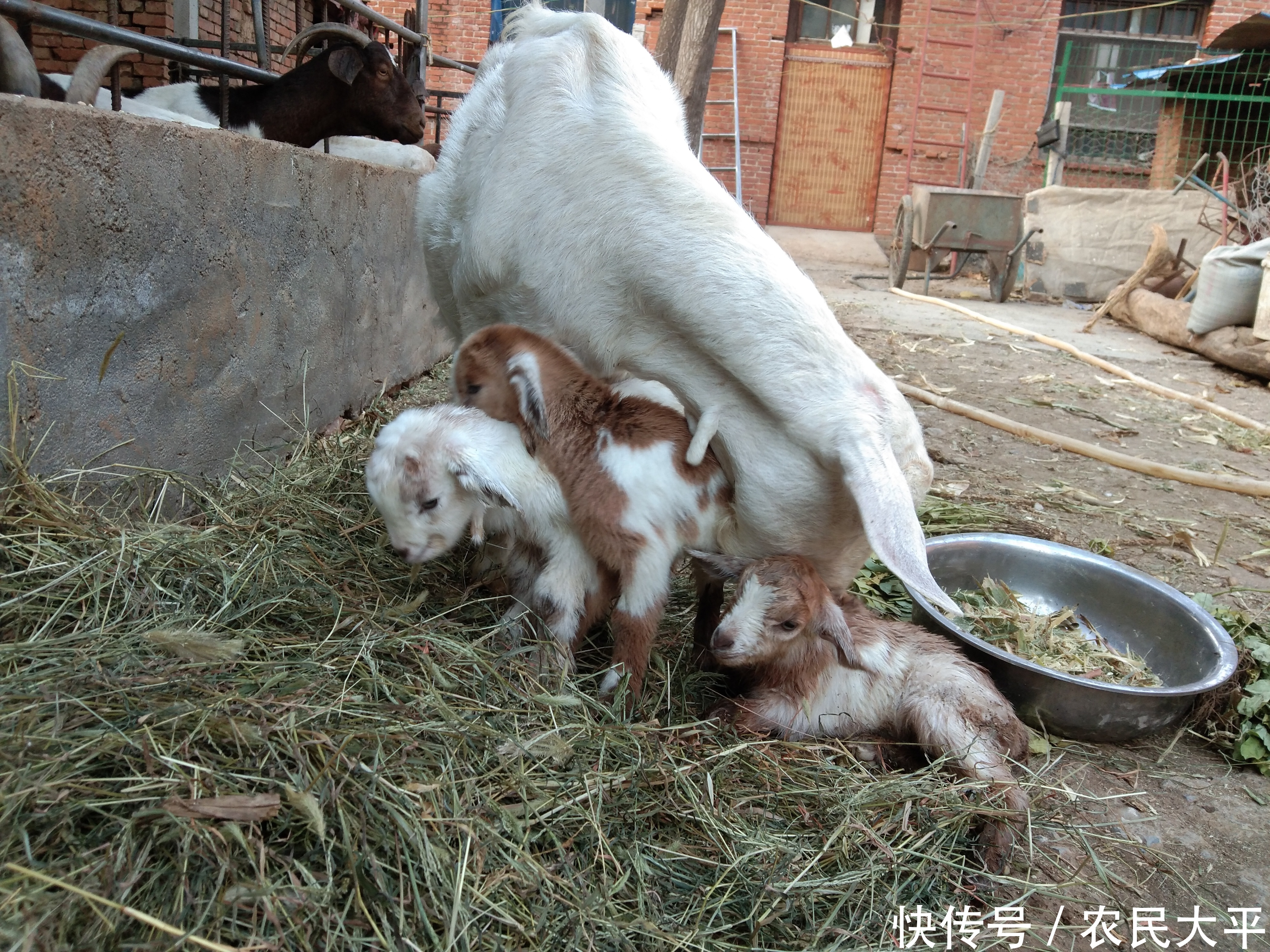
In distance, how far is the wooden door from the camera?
18578 millimetres

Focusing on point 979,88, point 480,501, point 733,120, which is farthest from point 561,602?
point 979,88

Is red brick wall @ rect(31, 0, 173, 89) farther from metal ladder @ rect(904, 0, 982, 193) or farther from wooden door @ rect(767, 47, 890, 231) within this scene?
metal ladder @ rect(904, 0, 982, 193)

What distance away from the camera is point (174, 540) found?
2.80 meters

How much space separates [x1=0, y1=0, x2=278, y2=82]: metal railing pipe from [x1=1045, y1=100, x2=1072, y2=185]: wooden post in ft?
52.4

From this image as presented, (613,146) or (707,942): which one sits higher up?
(613,146)

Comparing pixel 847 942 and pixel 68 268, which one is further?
pixel 68 268

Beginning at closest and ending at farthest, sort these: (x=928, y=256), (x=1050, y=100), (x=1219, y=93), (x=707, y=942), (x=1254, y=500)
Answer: (x=707, y=942) < (x=1254, y=500) < (x=928, y=256) < (x=1219, y=93) < (x=1050, y=100)

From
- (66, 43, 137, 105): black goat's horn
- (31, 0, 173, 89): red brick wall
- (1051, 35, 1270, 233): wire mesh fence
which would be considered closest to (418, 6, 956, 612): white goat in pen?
(66, 43, 137, 105): black goat's horn

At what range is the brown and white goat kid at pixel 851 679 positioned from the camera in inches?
101

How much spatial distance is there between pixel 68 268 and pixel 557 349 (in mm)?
1415

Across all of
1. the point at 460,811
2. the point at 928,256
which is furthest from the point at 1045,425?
the point at 928,256

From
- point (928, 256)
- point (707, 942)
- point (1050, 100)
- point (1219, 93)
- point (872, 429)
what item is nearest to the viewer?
point (707, 942)

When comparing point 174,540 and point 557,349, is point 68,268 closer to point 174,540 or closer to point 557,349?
point 174,540

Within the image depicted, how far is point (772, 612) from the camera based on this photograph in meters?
2.55
